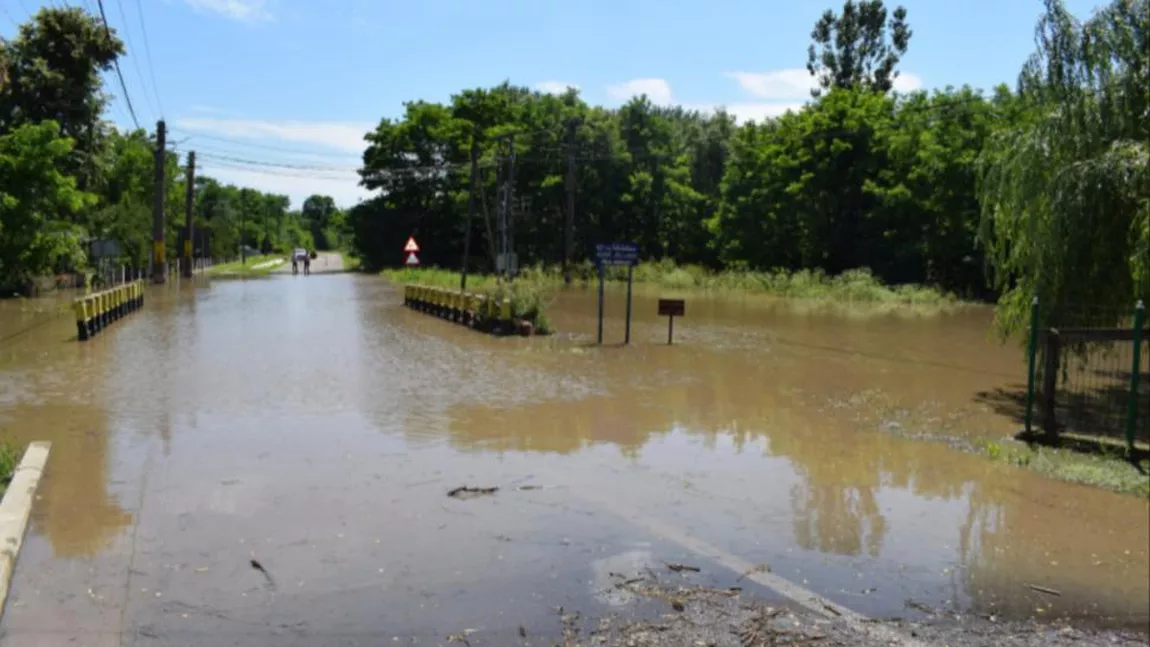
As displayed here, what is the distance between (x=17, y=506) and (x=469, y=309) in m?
18.8

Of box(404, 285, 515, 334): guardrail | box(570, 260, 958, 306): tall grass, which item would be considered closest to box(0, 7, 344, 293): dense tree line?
box(404, 285, 515, 334): guardrail

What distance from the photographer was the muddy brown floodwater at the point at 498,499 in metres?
6.11

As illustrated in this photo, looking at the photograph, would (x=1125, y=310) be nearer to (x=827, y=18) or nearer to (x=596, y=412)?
(x=596, y=412)

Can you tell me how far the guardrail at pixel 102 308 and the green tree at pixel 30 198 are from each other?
5.28 meters

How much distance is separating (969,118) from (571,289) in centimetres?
1970

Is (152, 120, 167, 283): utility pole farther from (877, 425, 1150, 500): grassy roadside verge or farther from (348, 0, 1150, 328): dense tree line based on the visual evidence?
(877, 425, 1150, 500): grassy roadside verge

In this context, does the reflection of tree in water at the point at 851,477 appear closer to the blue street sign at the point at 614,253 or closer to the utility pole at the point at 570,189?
the blue street sign at the point at 614,253

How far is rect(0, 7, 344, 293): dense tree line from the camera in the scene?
107ft

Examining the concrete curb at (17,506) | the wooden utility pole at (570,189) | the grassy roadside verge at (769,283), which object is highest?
the wooden utility pole at (570,189)

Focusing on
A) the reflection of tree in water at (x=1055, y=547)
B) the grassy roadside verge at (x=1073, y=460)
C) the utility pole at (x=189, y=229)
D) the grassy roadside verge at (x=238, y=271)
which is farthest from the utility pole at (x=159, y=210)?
the reflection of tree in water at (x=1055, y=547)

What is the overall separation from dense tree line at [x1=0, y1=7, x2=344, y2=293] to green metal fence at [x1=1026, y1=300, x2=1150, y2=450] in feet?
48.1

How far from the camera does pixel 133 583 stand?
6254 millimetres

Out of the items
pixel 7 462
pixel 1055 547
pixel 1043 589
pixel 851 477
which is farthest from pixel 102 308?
pixel 1043 589

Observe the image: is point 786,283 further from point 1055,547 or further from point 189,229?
point 1055,547
